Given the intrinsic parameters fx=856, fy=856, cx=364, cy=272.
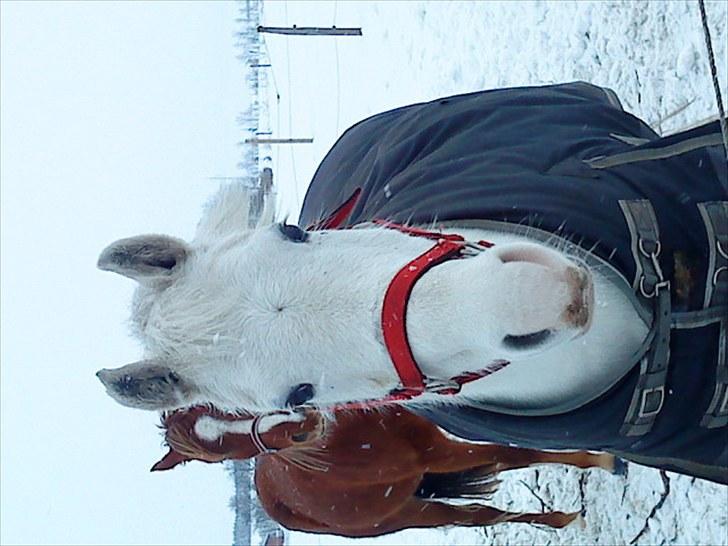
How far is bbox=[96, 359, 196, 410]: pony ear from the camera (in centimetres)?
166

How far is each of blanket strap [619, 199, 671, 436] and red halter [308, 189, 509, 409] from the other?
27 cm

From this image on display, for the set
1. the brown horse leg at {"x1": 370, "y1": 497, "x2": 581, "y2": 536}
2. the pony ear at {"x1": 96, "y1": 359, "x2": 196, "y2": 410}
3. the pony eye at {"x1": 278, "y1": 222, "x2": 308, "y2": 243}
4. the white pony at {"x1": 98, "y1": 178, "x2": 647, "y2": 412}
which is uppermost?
the pony eye at {"x1": 278, "y1": 222, "x2": 308, "y2": 243}

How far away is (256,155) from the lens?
10.7m

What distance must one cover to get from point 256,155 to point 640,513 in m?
8.30

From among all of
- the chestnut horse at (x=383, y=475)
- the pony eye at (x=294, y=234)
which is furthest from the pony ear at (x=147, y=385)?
the chestnut horse at (x=383, y=475)

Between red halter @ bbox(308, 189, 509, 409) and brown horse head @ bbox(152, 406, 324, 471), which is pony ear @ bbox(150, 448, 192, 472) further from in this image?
red halter @ bbox(308, 189, 509, 409)

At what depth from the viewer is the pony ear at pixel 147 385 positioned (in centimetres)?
166

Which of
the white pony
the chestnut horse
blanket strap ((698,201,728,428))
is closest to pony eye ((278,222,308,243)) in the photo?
the white pony

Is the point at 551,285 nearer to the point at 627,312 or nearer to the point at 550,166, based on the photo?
the point at 627,312

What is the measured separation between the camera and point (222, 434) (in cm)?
205

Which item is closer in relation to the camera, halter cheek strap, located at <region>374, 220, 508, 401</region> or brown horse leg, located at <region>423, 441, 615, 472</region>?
halter cheek strap, located at <region>374, 220, 508, 401</region>

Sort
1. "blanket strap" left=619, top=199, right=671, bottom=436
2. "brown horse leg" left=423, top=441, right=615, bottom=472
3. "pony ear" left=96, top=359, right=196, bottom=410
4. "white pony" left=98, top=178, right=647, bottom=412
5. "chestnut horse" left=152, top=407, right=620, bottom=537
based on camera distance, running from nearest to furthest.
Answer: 1. "white pony" left=98, top=178, right=647, bottom=412
2. "blanket strap" left=619, top=199, right=671, bottom=436
3. "pony ear" left=96, top=359, right=196, bottom=410
4. "chestnut horse" left=152, top=407, right=620, bottom=537
5. "brown horse leg" left=423, top=441, right=615, bottom=472

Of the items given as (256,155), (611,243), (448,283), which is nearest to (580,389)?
(611,243)

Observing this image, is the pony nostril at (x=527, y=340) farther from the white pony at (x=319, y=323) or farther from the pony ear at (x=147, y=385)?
the pony ear at (x=147, y=385)
